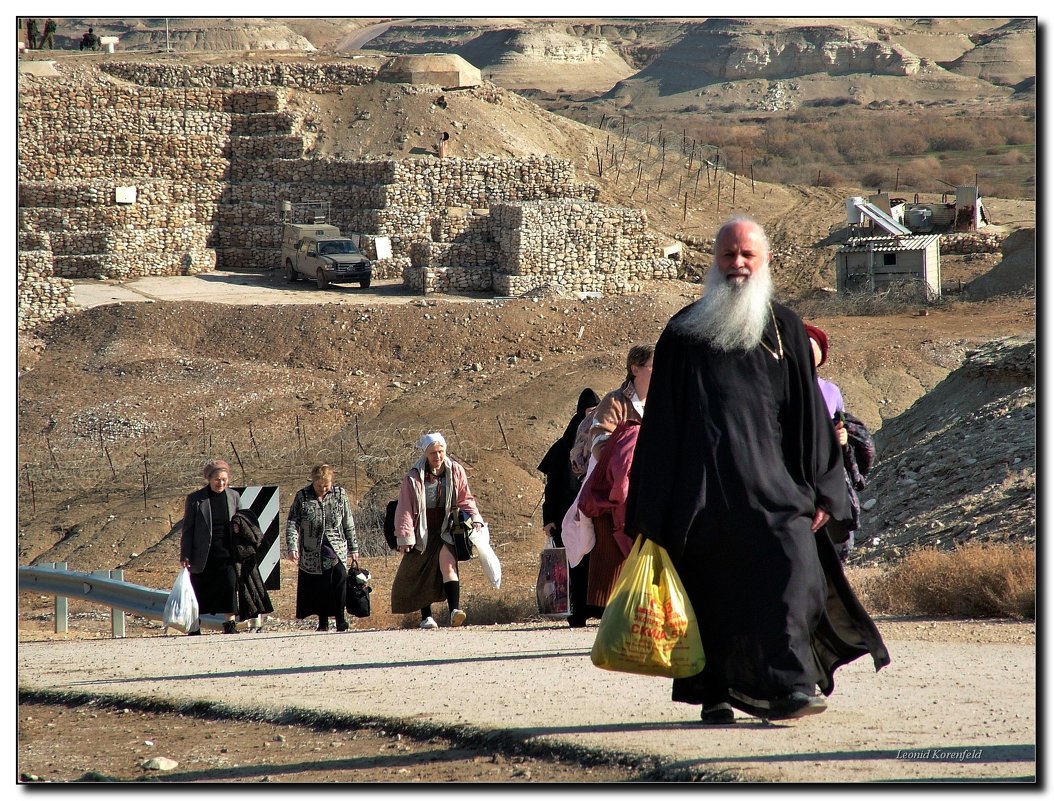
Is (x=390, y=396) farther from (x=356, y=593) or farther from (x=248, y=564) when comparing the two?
(x=356, y=593)

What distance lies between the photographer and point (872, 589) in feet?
33.8

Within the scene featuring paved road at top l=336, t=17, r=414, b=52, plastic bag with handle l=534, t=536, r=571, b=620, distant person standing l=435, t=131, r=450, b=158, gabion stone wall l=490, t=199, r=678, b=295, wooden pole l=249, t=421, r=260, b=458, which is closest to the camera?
plastic bag with handle l=534, t=536, r=571, b=620

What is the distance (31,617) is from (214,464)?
17.8ft

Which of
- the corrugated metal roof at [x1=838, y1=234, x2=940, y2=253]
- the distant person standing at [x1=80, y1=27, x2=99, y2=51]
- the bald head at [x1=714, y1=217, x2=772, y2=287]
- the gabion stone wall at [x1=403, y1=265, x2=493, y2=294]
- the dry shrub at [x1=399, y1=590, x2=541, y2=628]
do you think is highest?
the distant person standing at [x1=80, y1=27, x2=99, y2=51]

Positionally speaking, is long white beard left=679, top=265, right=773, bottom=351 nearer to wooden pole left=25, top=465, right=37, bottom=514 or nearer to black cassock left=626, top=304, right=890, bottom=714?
black cassock left=626, top=304, right=890, bottom=714

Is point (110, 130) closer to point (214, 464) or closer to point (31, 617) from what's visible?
point (31, 617)

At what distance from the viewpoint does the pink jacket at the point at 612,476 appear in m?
7.46

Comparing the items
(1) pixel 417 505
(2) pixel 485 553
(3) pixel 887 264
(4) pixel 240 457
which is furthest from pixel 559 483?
(3) pixel 887 264

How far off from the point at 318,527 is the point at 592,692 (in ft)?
14.6

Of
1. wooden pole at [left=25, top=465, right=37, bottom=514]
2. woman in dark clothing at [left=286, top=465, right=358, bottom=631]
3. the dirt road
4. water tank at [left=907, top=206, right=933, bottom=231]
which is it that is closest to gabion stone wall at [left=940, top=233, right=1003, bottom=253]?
water tank at [left=907, top=206, right=933, bottom=231]

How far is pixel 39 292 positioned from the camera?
3450 centimetres

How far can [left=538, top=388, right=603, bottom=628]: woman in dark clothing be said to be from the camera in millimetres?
9141

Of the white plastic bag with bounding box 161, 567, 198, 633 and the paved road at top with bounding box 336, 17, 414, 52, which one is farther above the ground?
the paved road at top with bounding box 336, 17, 414, 52

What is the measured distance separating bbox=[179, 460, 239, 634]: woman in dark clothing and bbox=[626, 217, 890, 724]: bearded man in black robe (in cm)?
567
